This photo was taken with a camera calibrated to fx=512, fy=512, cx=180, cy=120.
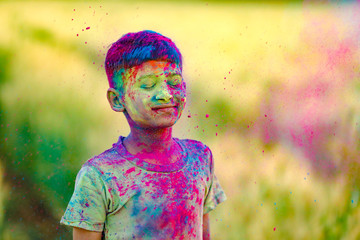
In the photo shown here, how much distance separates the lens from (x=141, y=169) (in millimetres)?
1540

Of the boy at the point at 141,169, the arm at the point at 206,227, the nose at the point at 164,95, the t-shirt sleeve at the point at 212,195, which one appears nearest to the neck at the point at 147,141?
the boy at the point at 141,169

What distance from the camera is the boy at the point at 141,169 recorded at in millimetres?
1499

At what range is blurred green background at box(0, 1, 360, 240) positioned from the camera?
2.25m

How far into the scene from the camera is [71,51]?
2258 mm

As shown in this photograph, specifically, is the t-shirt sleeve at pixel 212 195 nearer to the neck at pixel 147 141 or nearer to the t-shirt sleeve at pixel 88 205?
the neck at pixel 147 141

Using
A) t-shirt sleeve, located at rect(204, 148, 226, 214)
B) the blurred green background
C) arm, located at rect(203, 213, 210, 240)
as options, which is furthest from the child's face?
the blurred green background

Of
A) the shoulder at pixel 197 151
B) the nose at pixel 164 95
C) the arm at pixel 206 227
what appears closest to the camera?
the nose at pixel 164 95

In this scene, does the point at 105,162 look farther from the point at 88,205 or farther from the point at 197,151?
the point at 197,151

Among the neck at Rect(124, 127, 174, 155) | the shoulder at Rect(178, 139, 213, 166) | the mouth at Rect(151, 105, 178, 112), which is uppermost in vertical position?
the mouth at Rect(151, 105, 178, 112)

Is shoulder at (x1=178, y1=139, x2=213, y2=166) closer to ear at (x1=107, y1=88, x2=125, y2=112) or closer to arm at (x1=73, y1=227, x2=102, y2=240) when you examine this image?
ear at (x1=107, y1=88, x2=125, y2=112)

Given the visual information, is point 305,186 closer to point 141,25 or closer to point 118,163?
point 141,25

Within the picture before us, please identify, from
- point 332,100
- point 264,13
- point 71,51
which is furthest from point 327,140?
point 71,51

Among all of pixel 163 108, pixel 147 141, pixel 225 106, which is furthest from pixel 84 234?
pixel 225 106

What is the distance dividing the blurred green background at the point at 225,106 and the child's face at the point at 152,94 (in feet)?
2.07
